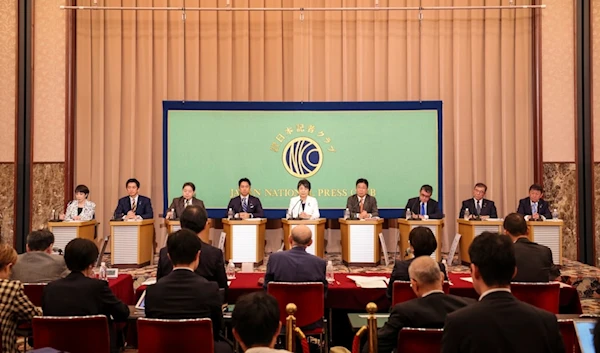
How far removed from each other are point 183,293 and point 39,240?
179 cm

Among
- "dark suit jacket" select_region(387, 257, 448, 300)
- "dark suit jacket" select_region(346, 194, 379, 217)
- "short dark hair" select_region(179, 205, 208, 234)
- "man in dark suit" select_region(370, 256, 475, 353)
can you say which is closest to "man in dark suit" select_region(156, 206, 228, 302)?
"short dark hair" select_region(179, 205, 208, 234)

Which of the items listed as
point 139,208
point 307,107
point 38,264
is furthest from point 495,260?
point 307,107

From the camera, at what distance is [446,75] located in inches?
369

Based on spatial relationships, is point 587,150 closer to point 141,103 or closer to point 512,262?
point 141,103

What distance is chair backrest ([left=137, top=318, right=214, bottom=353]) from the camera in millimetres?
2766

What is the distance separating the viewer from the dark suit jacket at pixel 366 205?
8.10 m

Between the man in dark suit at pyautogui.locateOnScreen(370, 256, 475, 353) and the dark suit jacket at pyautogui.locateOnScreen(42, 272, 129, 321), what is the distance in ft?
4.74

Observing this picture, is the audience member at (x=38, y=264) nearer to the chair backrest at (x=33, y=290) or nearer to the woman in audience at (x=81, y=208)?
the chair backrest at (x=33, y=290)

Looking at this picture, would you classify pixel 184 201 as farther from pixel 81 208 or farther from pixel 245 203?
pixel 81 208

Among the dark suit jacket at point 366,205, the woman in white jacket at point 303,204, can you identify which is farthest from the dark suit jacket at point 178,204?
the dark suit jacket at point 366,205

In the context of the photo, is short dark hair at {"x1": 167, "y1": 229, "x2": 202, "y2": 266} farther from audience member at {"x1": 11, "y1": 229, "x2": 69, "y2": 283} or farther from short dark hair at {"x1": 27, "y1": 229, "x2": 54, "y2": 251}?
short dark hair at {"x1": 27, "y1": 229, "x2": 54, "y2": 251}

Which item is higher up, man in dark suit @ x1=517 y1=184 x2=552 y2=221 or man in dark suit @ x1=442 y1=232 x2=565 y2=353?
man in dark suit @ x1=517 y1=184 x2=552 y2=221

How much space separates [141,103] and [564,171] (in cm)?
631

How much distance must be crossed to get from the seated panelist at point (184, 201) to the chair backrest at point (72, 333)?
500cm
